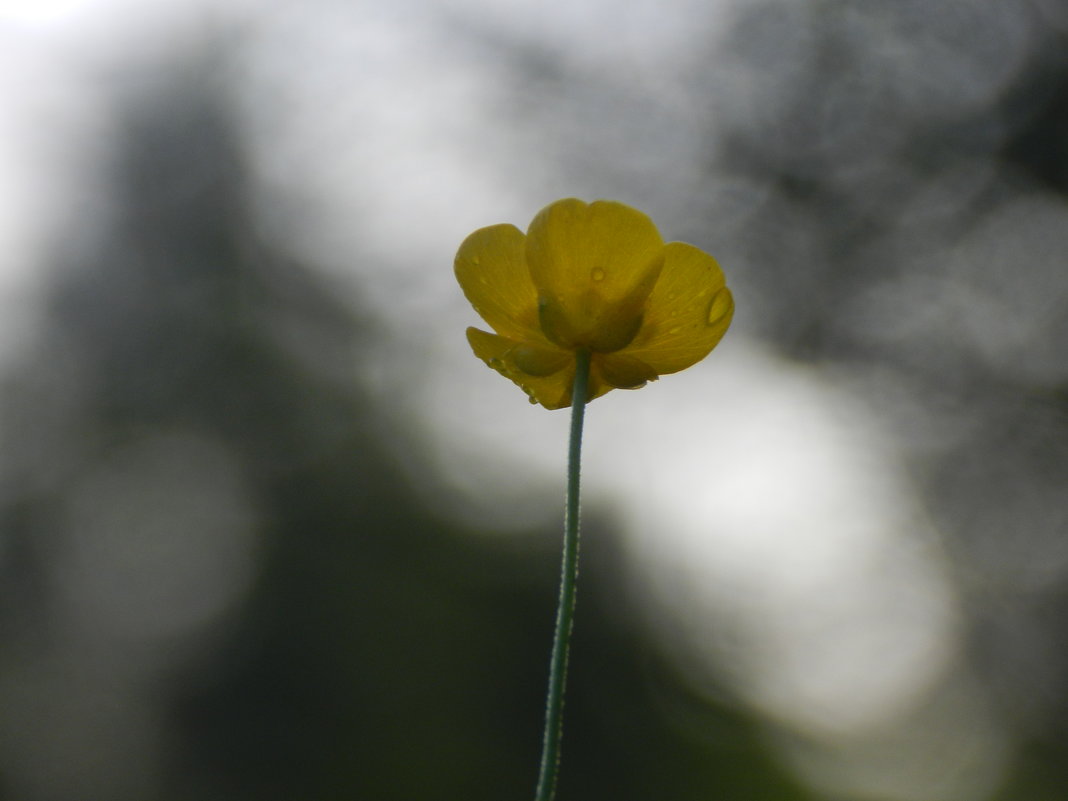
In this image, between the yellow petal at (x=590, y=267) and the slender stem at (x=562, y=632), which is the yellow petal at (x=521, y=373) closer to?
the yellow petal at (x=590, y=267)

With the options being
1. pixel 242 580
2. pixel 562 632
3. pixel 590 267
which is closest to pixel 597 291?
pixel 590 267

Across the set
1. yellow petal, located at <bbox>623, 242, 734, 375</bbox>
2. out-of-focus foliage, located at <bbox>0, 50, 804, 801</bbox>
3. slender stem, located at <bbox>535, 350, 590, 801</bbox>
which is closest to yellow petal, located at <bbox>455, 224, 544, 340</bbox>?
yellow petal, located at <bbox>623, 242, 734, 375</bbox>

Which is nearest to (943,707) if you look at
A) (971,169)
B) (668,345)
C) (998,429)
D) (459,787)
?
(998,429)

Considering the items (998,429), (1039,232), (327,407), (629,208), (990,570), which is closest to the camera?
(629,208)

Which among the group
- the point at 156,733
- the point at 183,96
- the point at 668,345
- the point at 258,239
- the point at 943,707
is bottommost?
the point at 156,733

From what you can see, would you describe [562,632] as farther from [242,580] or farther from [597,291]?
[242,580]

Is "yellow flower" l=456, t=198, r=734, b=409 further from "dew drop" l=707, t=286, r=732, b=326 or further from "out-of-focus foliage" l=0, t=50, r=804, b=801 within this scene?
"out-of-focus foliage" l=0, t=50, r=804, b=801

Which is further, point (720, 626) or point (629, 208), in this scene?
point (720, 626)

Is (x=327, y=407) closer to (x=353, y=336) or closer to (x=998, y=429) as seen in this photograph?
(x=353, y=336)
